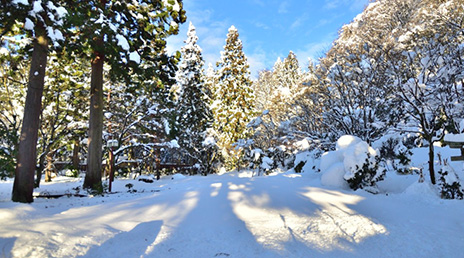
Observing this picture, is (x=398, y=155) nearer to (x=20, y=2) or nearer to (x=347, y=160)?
(x=347, y=160)

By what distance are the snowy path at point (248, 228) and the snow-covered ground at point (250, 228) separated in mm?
12

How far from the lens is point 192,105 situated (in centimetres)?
2167

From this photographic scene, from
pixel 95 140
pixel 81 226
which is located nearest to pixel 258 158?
pixel 95 140

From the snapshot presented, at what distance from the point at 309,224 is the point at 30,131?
275 inches

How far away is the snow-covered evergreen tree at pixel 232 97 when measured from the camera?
20750mm

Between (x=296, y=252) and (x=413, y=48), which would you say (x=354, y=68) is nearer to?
(x=413, y=48)

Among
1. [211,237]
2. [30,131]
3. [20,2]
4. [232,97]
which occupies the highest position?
[232,97]

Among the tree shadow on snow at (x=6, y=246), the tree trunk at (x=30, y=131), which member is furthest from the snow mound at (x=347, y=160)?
the tree trunk at (x=30, y=131)

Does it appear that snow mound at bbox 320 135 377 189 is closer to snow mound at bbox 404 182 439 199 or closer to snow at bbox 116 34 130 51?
snow mound at bbox 404 182 439 199

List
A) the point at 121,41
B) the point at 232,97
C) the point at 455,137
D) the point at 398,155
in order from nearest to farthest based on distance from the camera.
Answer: the point at 455,137 → the point at 121,41 → the point at 398,155 → the point at 232,97

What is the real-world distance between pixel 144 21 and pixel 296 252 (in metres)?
9.28

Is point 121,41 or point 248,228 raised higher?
point 121,41

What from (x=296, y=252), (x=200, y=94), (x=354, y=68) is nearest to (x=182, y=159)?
(x=200, y=94)

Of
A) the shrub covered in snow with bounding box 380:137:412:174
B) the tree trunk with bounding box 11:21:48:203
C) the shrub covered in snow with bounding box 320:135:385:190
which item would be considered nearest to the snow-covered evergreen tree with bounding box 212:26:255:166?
the shrub covered in snow with bounding box 380:137:412:174
